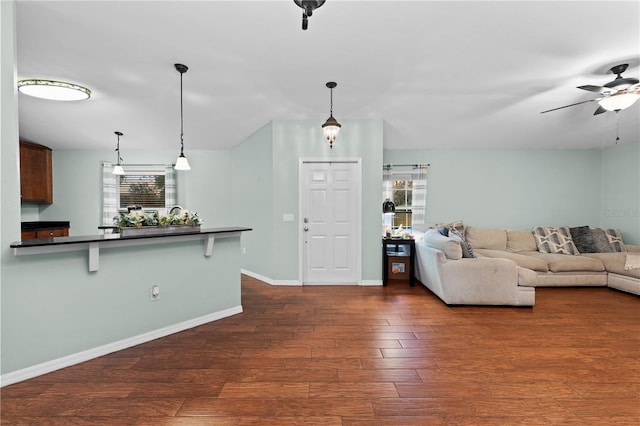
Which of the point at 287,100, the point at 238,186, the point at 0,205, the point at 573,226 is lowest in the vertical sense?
the point at 573,226

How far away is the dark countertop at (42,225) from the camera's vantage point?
17.2 ft

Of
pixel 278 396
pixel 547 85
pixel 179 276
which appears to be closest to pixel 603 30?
pixel 547 85

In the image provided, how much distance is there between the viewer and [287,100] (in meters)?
4.09

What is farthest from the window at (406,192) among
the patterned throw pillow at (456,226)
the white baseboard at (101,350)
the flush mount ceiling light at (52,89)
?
the flush mount ceiling light at (52,89)

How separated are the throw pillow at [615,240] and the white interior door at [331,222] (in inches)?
177

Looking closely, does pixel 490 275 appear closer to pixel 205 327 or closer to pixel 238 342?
pixel 238 342

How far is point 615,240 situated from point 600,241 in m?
0.26

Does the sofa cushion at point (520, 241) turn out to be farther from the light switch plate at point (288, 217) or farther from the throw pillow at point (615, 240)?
the light switch plate at point (288, 217)

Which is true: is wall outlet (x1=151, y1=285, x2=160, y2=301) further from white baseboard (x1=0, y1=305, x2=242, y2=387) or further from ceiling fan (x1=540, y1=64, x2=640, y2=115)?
ceiling fan (x1=540, y1=64, x2=640, y2=115)

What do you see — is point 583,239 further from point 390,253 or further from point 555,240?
point 390,253

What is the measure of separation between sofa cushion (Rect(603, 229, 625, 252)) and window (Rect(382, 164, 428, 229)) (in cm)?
316

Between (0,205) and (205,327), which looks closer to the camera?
(0,205)

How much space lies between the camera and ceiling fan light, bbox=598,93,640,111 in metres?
2.89

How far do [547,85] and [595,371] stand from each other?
329cm
